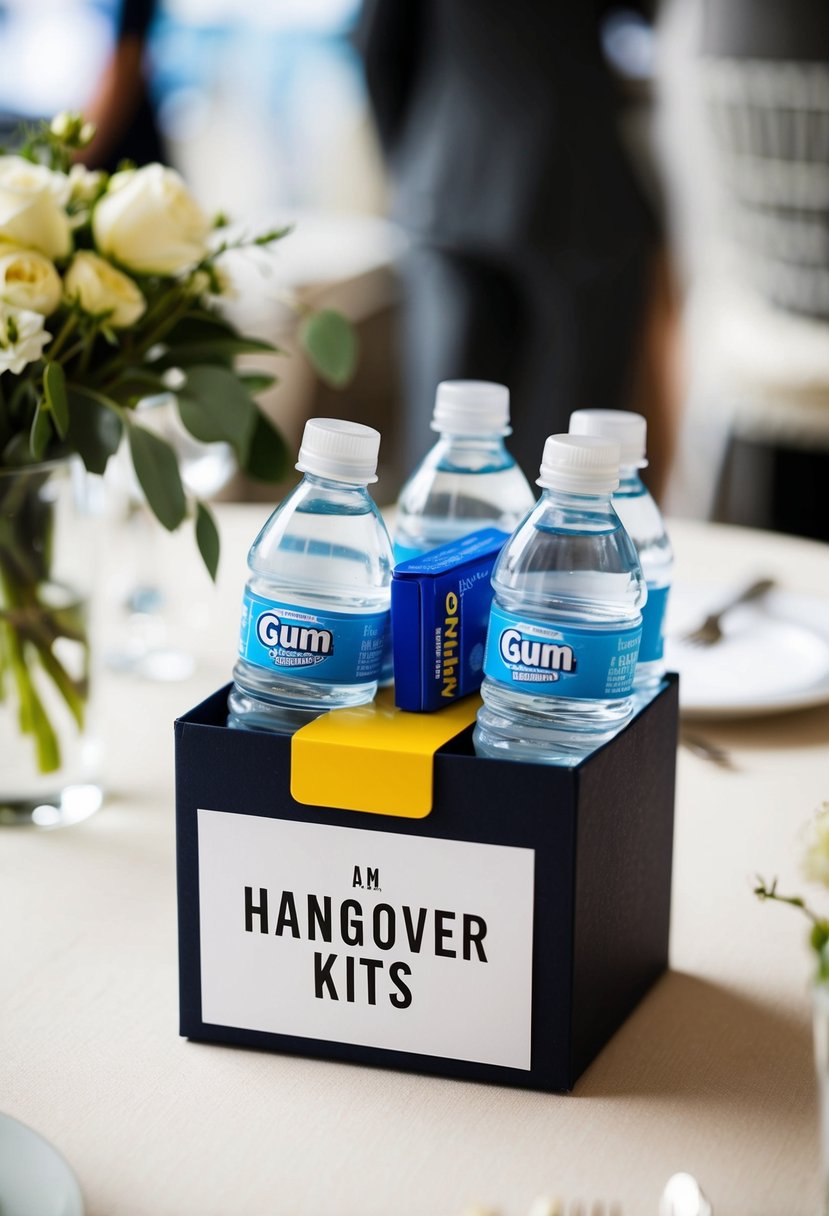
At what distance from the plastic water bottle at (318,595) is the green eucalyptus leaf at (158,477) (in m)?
0.18

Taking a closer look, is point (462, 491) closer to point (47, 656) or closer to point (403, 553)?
point (403, 553)

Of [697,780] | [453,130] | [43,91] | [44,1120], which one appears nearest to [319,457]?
[44,1120]

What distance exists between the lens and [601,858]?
2.15ft

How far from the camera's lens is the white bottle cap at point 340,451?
65 centimetres

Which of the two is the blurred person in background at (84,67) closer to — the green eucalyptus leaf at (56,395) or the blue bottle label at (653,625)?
the green eucalyptus leaf at (56,395)

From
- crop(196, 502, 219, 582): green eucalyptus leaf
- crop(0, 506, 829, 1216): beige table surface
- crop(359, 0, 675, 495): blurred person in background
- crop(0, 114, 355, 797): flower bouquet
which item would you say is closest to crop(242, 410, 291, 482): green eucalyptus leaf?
crop(0, 114, 355, 797): flower bouquet

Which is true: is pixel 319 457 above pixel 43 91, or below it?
below

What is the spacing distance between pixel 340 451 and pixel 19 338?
9.6 inches

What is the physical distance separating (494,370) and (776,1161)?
8.12 ft

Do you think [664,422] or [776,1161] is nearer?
[776,1161]

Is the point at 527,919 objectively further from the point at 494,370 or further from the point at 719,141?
the point at 494,370

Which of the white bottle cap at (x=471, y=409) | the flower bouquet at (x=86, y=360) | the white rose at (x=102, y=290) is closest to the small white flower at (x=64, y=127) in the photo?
the flower bouquet at (x=86, y=360)

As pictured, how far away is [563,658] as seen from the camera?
24.5 inches

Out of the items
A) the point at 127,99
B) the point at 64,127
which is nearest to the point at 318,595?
the point at 64,127
